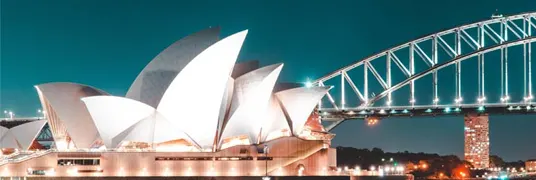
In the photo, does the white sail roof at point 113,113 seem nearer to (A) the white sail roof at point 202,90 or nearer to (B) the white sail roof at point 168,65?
(A) the white sail roof at point 202,90

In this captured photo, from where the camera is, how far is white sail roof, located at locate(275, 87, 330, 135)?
73.8 meters

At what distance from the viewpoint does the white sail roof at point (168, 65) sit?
71438 mm

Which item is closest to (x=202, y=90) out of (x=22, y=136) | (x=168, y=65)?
(x=168, y=65)

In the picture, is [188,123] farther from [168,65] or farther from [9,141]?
[9,141]

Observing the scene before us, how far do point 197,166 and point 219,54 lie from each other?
10889mm

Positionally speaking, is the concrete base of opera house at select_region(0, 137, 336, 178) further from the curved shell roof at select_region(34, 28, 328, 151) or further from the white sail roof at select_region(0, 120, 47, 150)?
the white sail roof at select_region(0, 120, 47, 150)

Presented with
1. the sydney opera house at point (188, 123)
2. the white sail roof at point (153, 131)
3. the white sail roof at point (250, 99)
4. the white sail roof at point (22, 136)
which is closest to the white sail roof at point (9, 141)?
the white sail roof at point (22, 136)

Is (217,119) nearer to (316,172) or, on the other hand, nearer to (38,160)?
(316,172)

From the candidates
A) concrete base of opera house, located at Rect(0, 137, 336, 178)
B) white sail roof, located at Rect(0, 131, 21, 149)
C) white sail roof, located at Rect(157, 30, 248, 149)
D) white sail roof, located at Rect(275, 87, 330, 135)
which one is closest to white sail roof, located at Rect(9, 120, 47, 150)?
white sail roof, located at Rect(0, 131, 21, 149)

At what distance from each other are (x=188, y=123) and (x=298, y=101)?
1111cm

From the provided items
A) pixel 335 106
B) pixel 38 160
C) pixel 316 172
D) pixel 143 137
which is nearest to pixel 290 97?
pixel 316 172

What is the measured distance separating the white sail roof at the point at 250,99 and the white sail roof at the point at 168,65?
4784 mm

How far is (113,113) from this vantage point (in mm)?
68125

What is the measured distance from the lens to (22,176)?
229 ft
